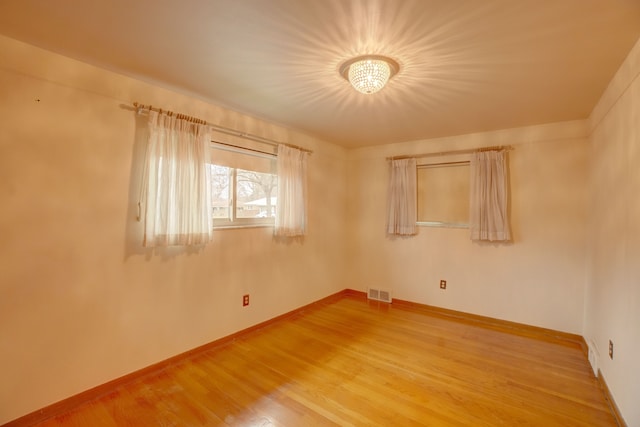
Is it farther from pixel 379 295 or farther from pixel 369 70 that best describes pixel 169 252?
pixel 379 295

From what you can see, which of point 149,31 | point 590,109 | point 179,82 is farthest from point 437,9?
point 590,109

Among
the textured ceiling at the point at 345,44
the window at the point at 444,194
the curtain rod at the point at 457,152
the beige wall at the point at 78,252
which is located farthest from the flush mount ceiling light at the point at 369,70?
the window at the point at 444,194

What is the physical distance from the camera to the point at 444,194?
151 inches

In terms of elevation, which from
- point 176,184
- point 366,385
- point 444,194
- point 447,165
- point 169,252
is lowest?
point 366,385

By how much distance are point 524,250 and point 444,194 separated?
1.11 metres

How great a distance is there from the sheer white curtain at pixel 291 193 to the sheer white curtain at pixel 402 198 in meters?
1.28

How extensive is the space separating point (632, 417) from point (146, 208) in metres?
3.30

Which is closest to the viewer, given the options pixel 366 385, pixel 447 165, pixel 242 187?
pixel 366 385

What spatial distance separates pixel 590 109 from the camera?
265cm

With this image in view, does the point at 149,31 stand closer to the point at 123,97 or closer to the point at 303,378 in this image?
the point at 123,97

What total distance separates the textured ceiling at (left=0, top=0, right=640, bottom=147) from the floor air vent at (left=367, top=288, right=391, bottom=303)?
261cm

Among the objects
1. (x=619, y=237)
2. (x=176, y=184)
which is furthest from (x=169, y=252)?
(x=619, y=237)

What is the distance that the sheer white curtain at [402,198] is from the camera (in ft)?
12.7

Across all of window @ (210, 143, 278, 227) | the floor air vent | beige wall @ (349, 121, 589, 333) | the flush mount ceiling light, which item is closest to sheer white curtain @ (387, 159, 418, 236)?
beige wall @ (349, 121, 589, 333)
